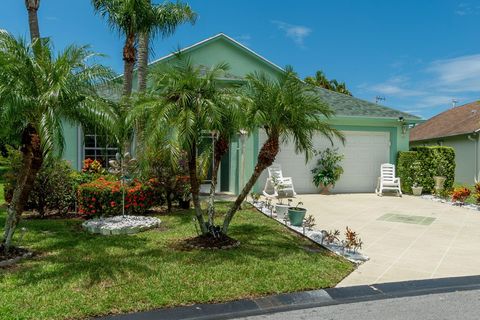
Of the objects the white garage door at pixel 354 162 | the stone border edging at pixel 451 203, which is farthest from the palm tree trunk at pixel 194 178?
the stone border edging at pixel 451 203

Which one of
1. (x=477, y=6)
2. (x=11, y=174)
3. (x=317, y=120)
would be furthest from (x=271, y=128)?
(x=477, y=6)

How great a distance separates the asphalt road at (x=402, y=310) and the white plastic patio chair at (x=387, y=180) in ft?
33.4

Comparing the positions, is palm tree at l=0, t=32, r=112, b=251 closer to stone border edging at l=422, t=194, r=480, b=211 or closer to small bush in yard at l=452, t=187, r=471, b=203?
stone border edging at l=422, t=194, r=480, b=211

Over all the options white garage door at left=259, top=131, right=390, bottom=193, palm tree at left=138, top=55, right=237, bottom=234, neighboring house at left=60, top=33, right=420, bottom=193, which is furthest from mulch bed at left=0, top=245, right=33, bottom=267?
white garage door at left=259, top=131, right=390, bottom=193

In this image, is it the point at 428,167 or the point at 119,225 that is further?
the point at 428,167

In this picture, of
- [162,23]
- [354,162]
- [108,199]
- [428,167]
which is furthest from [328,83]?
[108,199]

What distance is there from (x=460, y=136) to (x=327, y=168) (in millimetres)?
10826

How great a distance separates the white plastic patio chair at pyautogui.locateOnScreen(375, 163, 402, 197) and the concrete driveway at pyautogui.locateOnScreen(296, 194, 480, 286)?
0.71 m

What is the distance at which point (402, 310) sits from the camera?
4312 mm

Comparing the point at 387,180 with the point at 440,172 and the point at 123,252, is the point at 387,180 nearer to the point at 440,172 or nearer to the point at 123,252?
the point at 440,172

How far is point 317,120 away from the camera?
649 cm

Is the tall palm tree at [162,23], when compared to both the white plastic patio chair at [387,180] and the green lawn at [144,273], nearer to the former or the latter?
the green lawn at [144,273]

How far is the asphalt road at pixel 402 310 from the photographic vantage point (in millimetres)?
4129

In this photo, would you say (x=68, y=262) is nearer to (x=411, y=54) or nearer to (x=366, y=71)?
(x=411, y=54)
